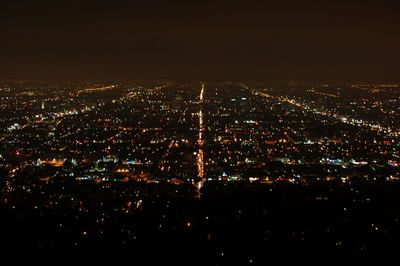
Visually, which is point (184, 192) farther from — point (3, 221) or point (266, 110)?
point (266, 110)

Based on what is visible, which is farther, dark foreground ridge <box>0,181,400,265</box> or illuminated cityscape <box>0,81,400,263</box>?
illuminated cityscape <box>0,81,400,263</box>

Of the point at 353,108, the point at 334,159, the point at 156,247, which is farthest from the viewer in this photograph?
the point at 353,108

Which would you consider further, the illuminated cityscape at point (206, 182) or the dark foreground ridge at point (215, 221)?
the illuminated cityscape at point (206, 182)

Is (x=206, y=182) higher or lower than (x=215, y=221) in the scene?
lower

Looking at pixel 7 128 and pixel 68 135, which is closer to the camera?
pixel 68 135

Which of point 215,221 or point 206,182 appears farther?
point 206,182

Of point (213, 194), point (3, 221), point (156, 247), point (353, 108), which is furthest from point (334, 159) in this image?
point (353, 108)

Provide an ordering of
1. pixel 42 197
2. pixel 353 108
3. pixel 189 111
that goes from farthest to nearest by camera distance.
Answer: pixel 353 108 → pixel 189 111 → pixel 42 197

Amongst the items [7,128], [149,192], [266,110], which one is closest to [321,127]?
[266,110]

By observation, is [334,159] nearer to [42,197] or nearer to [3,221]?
[42,197]
